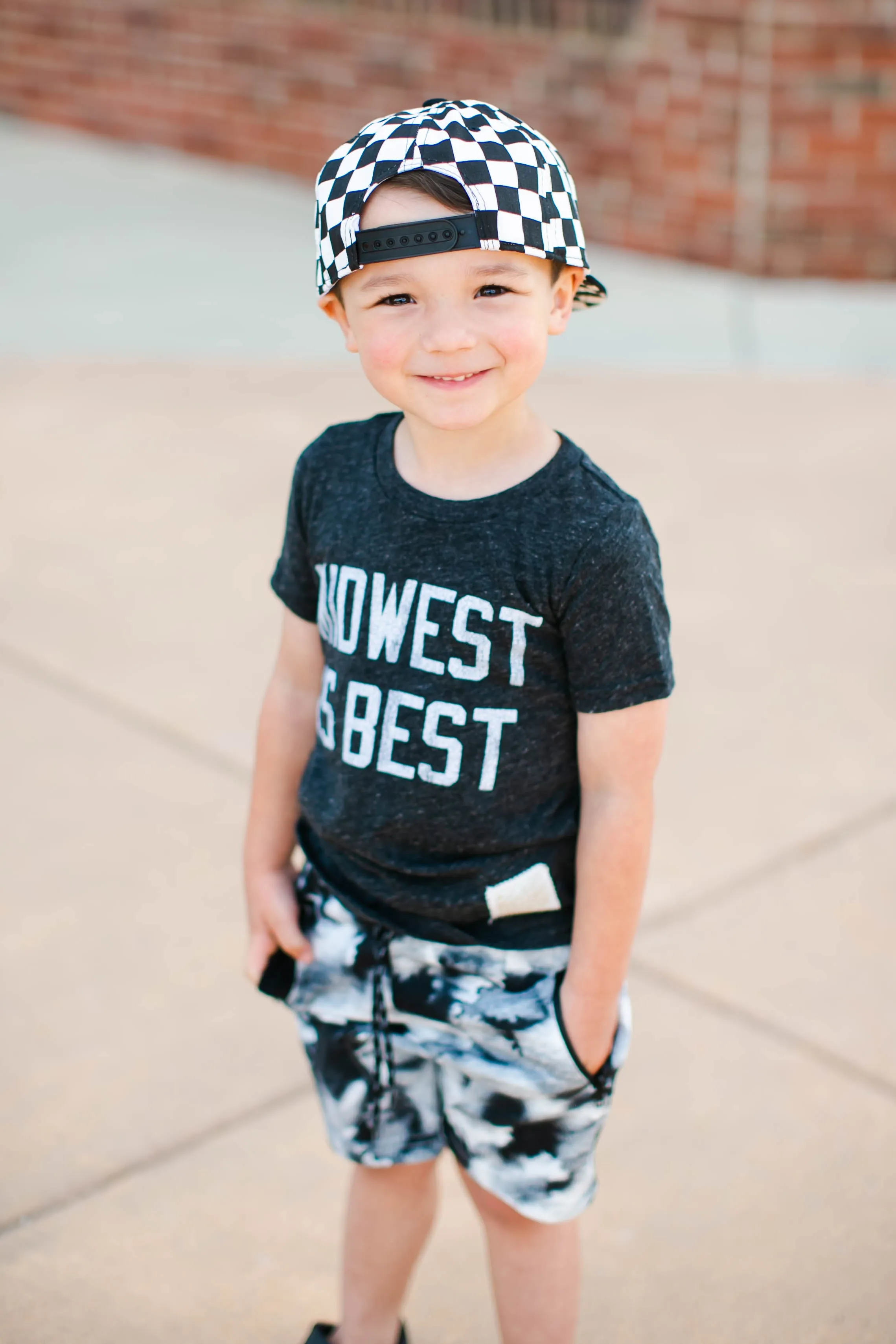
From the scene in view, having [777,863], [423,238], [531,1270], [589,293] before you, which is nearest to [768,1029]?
[777,863]

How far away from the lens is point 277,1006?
2.78m

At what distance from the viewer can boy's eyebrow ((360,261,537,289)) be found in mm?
1563

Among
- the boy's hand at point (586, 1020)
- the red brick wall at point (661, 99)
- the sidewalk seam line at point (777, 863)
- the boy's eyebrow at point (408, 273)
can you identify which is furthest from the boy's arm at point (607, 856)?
the red brick wall at point (661, 99)

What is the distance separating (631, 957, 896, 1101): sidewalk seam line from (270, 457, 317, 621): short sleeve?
1267 mm

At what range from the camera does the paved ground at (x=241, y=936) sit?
2.22 metres

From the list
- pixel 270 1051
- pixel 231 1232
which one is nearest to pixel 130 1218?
pixel 231 1232

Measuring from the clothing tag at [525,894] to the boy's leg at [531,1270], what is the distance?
1.19ft

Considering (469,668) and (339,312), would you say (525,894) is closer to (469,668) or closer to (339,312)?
(469,668)

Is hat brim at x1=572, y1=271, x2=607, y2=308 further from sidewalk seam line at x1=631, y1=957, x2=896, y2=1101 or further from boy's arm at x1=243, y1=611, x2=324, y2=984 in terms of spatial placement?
sidewalk seam line at x1=631, y1=957, x2=896, y2=1101

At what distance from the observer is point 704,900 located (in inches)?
121

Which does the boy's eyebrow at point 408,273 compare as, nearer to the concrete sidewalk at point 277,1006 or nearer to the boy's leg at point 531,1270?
the boy's leg at point 531,1270

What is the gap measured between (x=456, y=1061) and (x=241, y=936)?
4.20 feet

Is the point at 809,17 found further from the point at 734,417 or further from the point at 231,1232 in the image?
the point at 231,1232

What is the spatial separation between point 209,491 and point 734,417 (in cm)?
191
